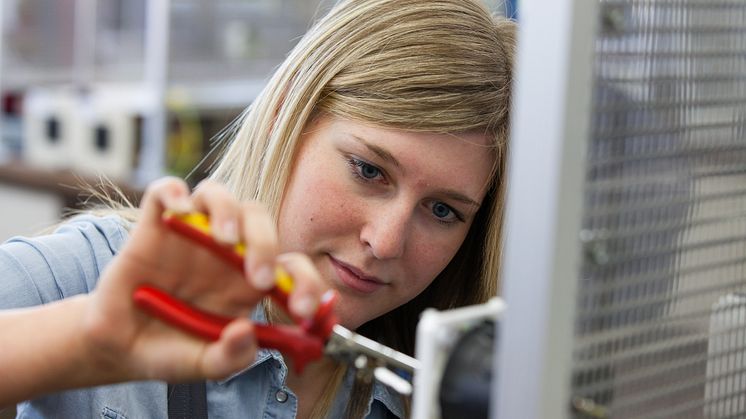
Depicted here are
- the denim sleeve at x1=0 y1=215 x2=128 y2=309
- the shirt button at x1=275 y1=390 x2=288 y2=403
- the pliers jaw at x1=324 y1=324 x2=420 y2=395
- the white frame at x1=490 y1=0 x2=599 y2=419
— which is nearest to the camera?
the white frame at x1=490 y1=0 x2=599 y2=419

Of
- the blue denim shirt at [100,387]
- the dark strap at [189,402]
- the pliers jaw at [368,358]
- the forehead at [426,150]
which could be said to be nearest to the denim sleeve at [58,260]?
the blue denim shirt at [100,387]

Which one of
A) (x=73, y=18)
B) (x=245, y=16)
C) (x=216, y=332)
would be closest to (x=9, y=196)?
(x=73, y=18)

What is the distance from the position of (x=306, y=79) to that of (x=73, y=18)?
11.8 feet

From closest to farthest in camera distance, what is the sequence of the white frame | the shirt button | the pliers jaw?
the white frame
the pliers jaw
the shirt button

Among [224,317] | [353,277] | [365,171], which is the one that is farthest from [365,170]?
[224,317]

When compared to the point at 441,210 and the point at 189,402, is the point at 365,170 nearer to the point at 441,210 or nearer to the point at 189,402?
the point at 441,210

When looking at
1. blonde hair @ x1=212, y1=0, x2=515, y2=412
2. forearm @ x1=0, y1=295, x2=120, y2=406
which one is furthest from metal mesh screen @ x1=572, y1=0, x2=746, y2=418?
blonde hair @ x1=212, y1=0, x2=515, y2=412

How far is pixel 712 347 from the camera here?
61 cm

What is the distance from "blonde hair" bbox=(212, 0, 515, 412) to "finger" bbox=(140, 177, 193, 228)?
17.4 inches

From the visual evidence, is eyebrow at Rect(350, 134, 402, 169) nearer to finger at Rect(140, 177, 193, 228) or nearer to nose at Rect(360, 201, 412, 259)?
nose at Rect(360, 201, 412, 259)

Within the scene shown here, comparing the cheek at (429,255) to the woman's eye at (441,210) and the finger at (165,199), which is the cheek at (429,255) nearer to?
the woman's eye at (441,210)

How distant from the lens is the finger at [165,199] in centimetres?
51

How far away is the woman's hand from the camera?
507 mm

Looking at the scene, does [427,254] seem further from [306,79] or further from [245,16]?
[245,16]
